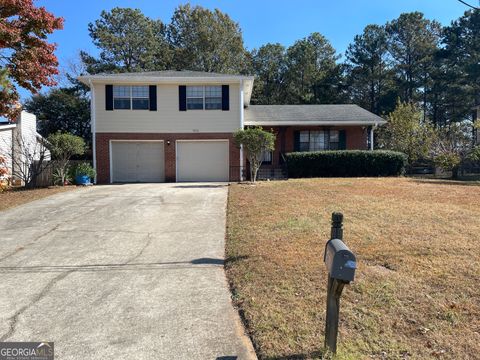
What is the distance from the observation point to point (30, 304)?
457 cm

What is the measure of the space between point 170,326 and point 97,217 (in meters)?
6.34

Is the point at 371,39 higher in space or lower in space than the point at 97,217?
higher

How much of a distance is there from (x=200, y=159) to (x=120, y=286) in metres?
14.7

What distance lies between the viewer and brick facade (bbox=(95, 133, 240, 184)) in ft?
62.5

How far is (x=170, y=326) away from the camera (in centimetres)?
396

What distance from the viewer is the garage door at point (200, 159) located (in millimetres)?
19547

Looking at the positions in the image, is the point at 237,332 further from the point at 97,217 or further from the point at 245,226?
the point at 97,217

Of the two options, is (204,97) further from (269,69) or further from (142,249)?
(269,69)

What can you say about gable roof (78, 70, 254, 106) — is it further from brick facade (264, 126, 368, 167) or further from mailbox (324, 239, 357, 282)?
mailbox (324, 239, 357, 282)

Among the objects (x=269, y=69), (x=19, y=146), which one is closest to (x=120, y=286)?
(x=19, y=146)

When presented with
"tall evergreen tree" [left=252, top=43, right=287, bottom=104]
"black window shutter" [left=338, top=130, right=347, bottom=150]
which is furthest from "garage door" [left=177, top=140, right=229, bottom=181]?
"tall evergreen tree" [left=252, top=43, right=287, bottom=104]

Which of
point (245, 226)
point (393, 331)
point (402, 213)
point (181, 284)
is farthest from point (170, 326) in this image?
point (402, 213)

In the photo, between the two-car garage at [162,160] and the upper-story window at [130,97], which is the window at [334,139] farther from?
the upper-story window at [130,97]

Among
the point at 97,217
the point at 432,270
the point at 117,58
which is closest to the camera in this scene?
the point at 432,270
